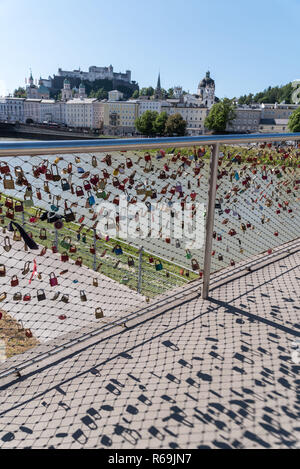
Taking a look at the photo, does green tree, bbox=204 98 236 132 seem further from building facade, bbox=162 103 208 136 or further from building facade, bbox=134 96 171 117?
building facade, bbox=134 96 171 117

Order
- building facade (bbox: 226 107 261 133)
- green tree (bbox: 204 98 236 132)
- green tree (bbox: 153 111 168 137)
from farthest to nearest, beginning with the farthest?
1. building facade (bbox: 226 107 261 133)
2. green tree (bbox: 153 111 168 137)
3. green tree (bbox: 204 98 236 132)

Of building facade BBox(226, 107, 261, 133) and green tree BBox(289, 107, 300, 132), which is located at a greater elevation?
building facade BBox(226, 107, 261, 133)

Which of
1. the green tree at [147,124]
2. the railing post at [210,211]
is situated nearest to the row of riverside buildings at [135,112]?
the green tree at [147,124]

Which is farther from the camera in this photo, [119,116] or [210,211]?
Result: [119,116]

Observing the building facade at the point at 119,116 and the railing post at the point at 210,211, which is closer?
the railing post at the point at 210,211

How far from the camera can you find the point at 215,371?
1.64 m

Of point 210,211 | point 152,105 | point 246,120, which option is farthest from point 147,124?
point 210,211

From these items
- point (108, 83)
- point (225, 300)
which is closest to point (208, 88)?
point (108, 83)

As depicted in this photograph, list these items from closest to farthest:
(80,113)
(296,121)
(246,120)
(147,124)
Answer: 1. (296,121)
2. (147,124)
3. (246,120)
4. (80,113)

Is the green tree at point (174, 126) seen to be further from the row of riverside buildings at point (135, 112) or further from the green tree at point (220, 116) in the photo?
the row of riverside buildings at point (135, 112)

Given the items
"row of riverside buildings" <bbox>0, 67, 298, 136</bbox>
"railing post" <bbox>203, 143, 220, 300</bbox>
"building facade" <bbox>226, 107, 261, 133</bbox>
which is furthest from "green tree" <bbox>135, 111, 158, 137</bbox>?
"railing post" <bbox>203, 143, 220, 300</bbox>

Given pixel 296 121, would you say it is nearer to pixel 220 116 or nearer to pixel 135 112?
pixel 220 116

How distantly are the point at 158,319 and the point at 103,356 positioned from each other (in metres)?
0.46

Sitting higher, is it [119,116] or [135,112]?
[135,112]
